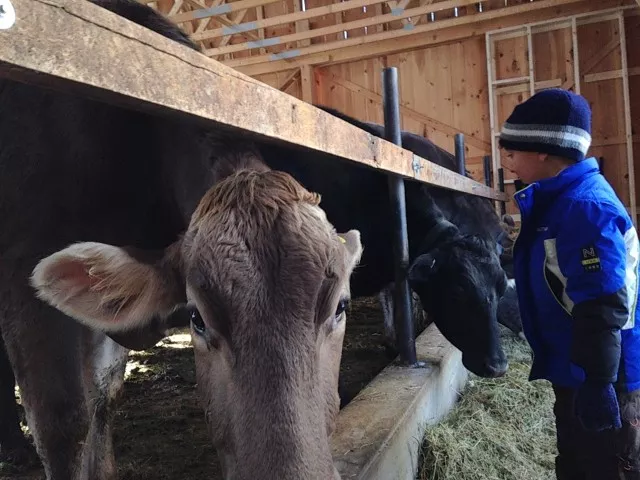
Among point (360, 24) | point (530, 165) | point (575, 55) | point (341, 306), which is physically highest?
point (360, 24)

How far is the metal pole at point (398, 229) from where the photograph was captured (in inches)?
144

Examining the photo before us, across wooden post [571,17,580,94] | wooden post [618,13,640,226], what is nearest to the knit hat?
wooden post [618,13,640,226]

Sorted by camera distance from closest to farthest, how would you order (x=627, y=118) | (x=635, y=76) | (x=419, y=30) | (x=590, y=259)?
(x=590, y=259) → (x=627, y=118) → (x=635, y=76) → (x=419, y=30)

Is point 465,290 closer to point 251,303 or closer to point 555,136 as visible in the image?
point 555,136

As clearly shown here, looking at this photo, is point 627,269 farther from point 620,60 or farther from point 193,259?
point 620,60

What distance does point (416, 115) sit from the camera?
12211mm

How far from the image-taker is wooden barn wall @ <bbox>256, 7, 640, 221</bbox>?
1054 cm

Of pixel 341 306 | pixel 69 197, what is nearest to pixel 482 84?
pixel 69 197

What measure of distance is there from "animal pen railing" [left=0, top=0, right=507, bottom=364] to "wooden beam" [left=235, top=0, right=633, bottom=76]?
1038 cm

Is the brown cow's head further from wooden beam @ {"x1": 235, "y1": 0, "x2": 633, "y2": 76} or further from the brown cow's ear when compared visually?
wooden beam @ {"x1": 235, "y1": 0, "x2": 633, "y2": 76}

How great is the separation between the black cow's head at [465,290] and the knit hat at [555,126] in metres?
1.47

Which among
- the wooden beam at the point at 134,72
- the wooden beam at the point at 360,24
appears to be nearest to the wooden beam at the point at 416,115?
the wooden beam at the point at 360,24

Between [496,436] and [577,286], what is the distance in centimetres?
157

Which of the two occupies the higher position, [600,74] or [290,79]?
[290,79]
